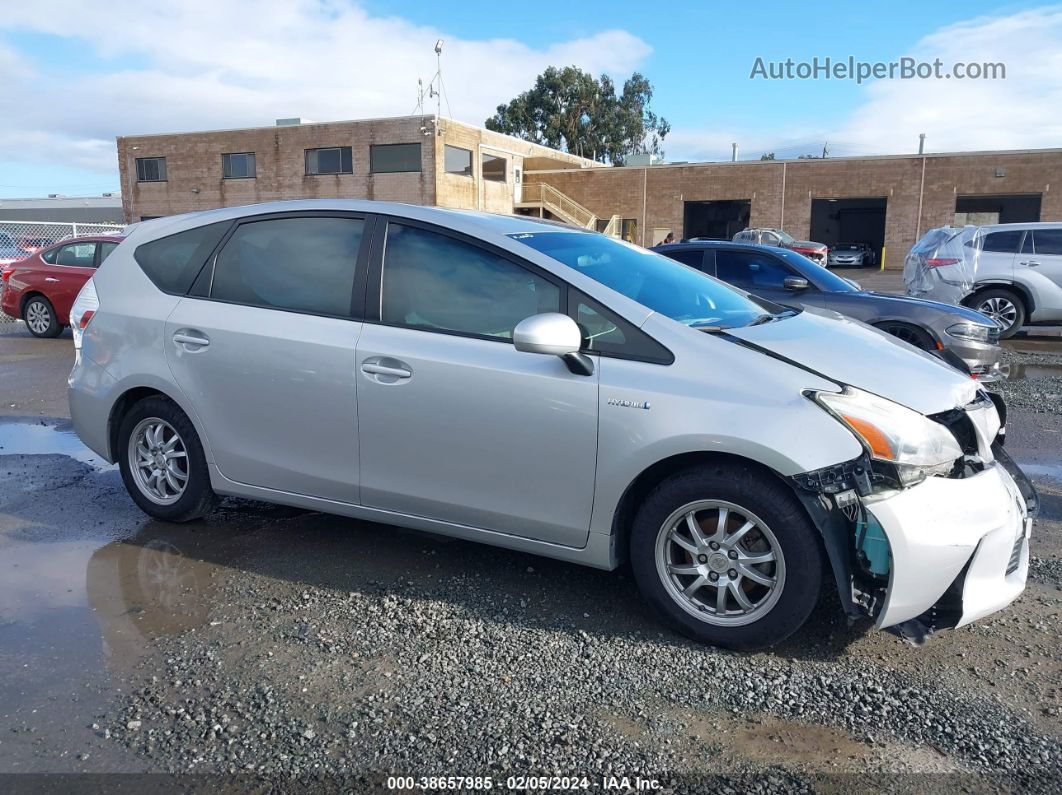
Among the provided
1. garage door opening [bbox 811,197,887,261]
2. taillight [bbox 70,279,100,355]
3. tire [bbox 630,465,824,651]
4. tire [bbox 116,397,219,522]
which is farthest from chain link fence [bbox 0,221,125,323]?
garage door opening [bbox 811,197,887,261]

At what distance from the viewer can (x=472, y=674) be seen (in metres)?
3.22

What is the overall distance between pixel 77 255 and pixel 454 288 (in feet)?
40.1

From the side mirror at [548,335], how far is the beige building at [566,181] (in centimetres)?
3345

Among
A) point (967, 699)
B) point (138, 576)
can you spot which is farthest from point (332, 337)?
point (967, 699)

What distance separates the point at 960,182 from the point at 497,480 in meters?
38.2

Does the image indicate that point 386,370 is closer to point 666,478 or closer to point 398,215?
point 398,215

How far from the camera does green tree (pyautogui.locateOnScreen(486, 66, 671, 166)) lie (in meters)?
66.3

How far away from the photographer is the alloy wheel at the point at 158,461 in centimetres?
476

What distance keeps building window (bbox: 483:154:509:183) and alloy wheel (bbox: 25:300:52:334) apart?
28.4 m

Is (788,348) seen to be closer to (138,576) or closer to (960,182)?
(138,576)

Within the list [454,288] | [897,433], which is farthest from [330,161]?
[897,433]

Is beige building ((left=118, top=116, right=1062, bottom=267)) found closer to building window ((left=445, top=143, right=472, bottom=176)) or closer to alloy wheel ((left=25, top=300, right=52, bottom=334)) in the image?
building window ((left=445, top=143, right=472, bottom=176))

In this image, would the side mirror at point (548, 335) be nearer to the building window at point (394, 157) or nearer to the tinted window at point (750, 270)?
the tinted window at point (750, 270)

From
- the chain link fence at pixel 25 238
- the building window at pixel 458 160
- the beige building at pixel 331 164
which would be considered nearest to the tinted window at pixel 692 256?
the chain link fence at pixel 25 238
